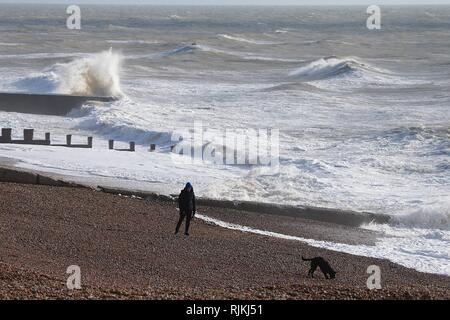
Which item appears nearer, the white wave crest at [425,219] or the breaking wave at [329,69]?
the white wave crest at [425,219]

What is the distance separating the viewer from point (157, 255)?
13.8 m

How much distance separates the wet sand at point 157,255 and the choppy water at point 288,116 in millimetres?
1774

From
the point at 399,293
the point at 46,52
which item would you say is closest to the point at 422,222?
the point at 399,293

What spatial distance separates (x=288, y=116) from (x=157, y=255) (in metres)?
21.2

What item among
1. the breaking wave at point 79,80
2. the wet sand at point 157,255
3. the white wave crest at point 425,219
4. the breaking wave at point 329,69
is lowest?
the breaking wave at point 329,69

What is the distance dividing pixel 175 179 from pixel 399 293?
1056 centimetres

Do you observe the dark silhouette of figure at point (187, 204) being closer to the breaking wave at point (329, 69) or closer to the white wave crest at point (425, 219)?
the white wave crest at point (425, 219)

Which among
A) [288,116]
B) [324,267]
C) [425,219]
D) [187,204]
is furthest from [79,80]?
[324,267]

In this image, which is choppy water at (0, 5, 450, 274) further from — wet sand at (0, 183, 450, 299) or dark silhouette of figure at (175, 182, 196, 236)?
dark silhouette of figure at (175, 182, 196, 236)

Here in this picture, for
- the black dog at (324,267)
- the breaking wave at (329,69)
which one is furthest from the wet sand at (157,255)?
the breaking wave at (329,69)

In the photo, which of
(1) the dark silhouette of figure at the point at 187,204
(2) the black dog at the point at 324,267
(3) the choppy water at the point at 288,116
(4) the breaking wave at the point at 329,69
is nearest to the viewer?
(2) the black dog at the point at 324,267

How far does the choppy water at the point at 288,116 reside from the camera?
2083cm

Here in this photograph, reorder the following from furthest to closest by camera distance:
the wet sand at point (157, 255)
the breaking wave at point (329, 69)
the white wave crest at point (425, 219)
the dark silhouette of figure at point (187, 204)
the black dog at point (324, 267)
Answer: the breaking wave at point (329, 69)
the white wave crest at point (425, 219)
the dark silhouette of figure at point (187, 204)
the black dog at point (324, 267)
the wet sand at point (157, 255)
